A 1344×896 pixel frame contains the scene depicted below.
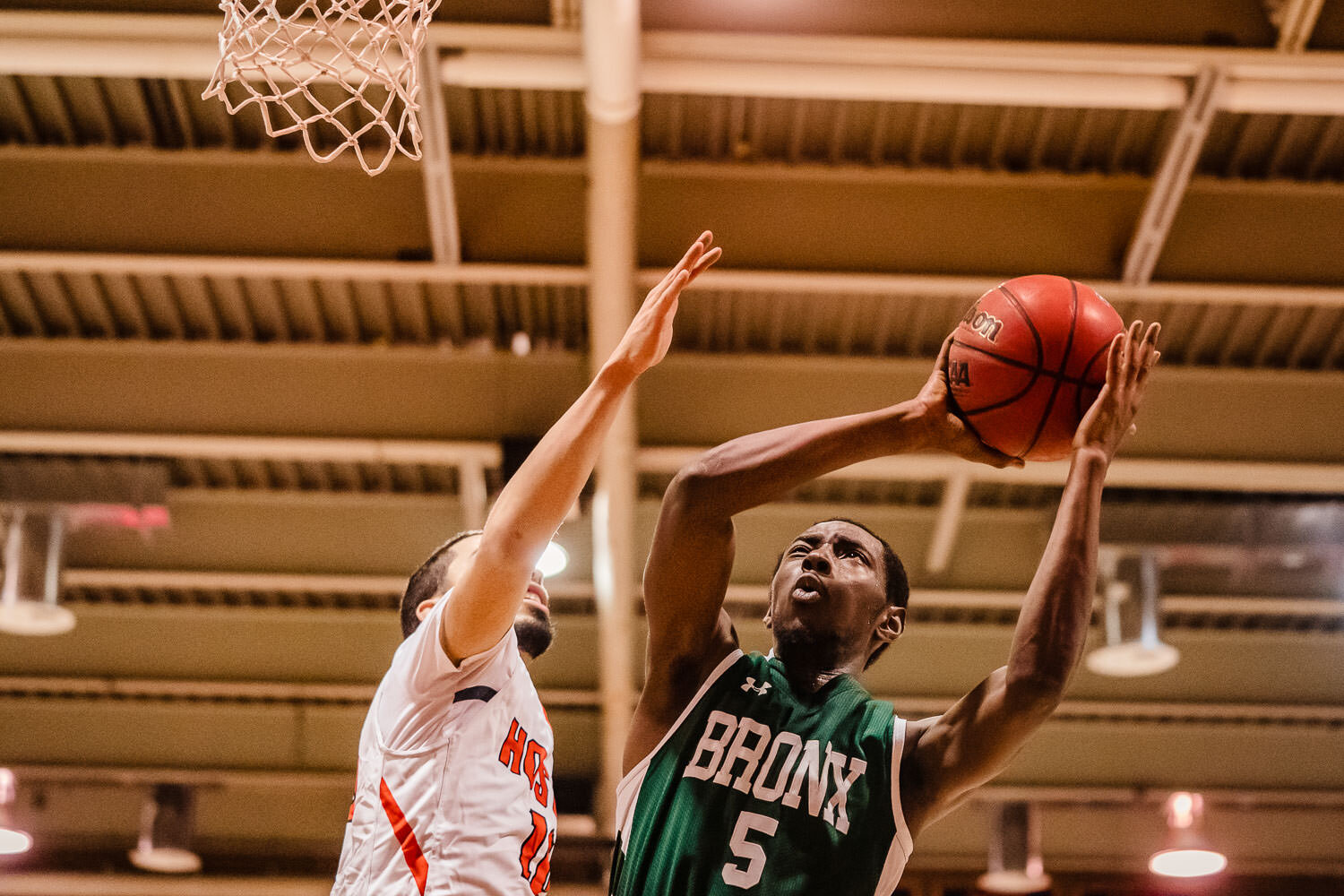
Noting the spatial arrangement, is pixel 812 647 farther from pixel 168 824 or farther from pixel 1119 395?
pixel 168 824

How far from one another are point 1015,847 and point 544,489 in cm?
1042

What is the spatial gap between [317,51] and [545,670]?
19.0 feet

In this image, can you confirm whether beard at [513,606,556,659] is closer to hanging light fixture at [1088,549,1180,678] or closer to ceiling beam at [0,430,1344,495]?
ceiling beam at [0,430,1344,495]

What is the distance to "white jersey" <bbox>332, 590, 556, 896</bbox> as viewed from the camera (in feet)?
8.14

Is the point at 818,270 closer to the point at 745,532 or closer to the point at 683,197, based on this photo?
the point at 683,197

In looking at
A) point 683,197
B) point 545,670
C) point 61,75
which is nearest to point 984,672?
point 545,670

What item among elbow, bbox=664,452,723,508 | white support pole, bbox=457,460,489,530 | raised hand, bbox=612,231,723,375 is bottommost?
elbow, bbox=664,452,723,508

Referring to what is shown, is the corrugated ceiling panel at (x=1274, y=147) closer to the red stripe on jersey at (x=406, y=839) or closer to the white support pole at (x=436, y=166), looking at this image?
the white support pole at (x=436, y=166)

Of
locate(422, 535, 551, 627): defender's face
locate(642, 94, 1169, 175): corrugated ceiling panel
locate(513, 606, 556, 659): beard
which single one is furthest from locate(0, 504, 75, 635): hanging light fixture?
locate(513, 606, 556, 659): beard

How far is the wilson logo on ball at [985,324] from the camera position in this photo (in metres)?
2.67

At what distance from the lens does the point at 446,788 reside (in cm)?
254

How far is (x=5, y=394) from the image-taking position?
766 cm

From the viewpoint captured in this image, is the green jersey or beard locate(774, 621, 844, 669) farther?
beard locate(774, 621, 844, 669)

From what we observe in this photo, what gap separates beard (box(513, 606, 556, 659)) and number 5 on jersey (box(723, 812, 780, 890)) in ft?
2.67
